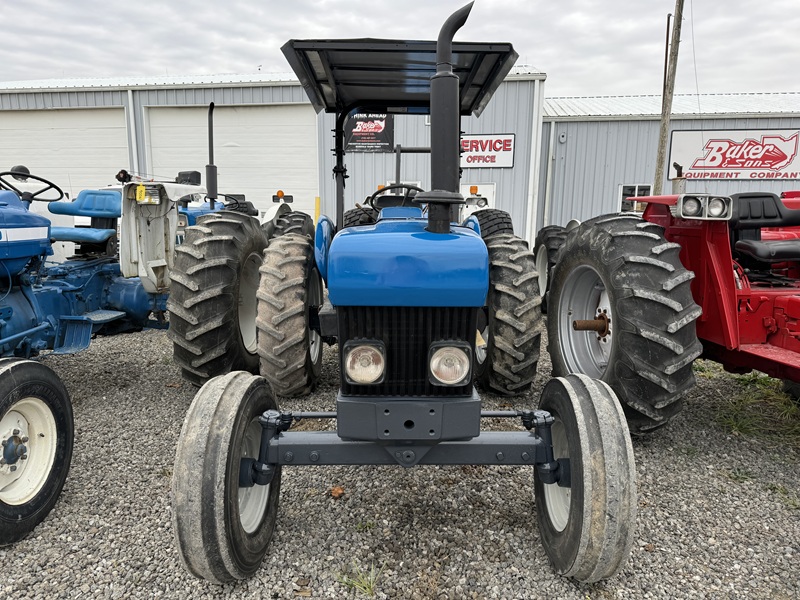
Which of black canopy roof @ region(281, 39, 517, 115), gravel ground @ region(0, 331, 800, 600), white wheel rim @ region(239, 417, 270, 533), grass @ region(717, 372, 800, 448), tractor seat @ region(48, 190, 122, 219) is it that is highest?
black canopy roof @ region(281, 39, 517, 115)

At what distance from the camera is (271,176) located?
1259 cm

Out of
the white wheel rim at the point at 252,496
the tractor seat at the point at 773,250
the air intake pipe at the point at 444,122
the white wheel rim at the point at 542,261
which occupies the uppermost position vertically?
the air intake pipe at the point at 444,122

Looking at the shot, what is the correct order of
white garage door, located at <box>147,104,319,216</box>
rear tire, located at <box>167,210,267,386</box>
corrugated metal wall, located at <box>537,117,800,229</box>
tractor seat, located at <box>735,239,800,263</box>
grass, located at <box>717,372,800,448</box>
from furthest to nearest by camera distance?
corrugated metal wall, located at <box>537,117,800,229</box> → white garage door, located at <box>147,104,319,216</box> → grass, located at <box>717,372,800,448</box> → rear tire, located at <box>167,210,267,386</box> → tractor seat, located at <box>735,239,800,263</box>

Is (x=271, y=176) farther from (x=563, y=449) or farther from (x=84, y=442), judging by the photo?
(x=563, y=449)

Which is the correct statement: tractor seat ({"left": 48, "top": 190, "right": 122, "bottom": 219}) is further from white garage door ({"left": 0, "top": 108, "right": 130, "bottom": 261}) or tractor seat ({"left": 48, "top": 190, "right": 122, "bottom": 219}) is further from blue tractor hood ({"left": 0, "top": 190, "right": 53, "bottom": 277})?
white garage door ({"left": 0, "top": 108, "right": 130, "bottom": 261})

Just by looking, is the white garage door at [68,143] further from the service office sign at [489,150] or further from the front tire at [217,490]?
the front tire at [217,490]

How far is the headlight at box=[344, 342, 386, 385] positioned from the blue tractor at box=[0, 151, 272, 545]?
154 cm

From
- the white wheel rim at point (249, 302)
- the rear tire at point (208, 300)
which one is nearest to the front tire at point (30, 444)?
the rear tire at point (208, 300)

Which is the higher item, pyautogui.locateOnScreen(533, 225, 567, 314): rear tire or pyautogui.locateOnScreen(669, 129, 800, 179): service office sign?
pyautogui.locateOnScreen(669, 129, 800, 179): service office sign

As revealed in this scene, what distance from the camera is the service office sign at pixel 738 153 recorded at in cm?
1238

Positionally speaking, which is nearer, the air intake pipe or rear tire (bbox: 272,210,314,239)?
the air intake pipe

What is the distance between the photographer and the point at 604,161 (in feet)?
41.9

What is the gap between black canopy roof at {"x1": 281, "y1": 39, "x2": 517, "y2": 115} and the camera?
9.37 feet

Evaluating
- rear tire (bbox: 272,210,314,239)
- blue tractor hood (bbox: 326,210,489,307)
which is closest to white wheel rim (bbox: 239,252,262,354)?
rear tire (bbox: 272,210,314,239)
